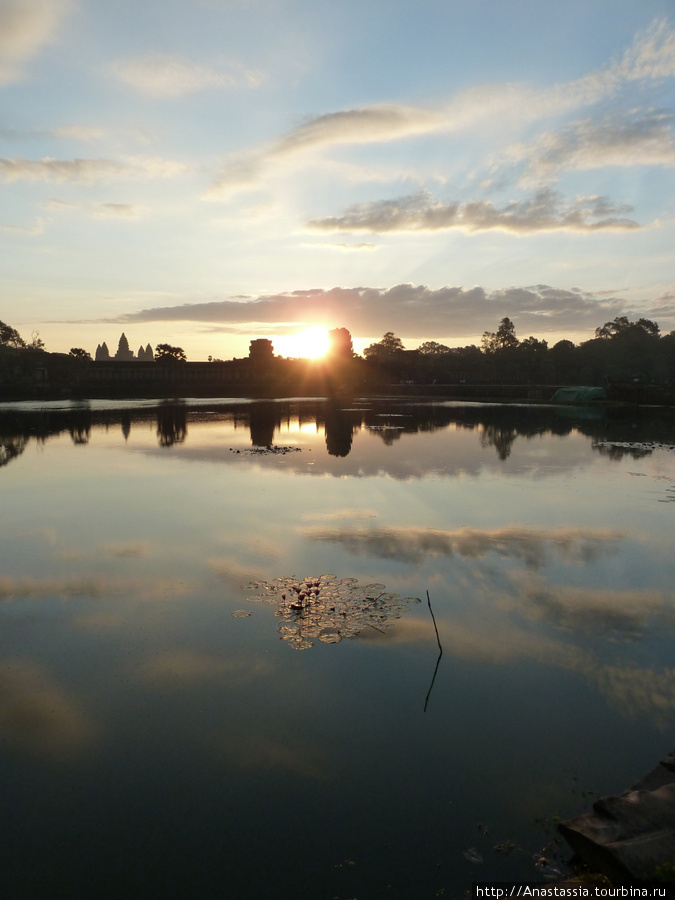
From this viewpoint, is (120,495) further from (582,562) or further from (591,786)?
(591,786)

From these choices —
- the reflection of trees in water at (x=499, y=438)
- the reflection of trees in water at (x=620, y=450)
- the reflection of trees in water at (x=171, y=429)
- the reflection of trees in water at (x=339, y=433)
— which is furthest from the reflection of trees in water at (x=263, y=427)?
the reflection of trees in water at (x=620, y=450)

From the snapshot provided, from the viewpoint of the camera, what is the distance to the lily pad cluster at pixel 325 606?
9531mm

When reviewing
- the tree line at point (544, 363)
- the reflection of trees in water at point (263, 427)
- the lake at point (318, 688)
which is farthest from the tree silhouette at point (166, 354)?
the lake at point (318, 688)

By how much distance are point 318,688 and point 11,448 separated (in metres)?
27.5

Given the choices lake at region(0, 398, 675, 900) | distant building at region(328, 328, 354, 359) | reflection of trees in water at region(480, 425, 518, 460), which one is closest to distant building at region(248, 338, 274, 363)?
distant building at region(328, 328, 354, 359)

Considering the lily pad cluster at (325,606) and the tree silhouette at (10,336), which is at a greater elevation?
the tree silhouette at (10,336)

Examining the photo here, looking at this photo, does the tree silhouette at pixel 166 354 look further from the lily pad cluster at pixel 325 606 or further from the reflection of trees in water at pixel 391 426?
the lily pad cluster at pixel 325 606

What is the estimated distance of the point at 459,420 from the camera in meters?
48.9

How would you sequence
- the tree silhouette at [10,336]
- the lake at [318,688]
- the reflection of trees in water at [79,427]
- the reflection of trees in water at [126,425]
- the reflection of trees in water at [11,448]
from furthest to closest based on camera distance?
the tree silhouette at [10,336], the reflection of trees in water at [126,425], the reflection of trees in water at [79,427], the reflection of trees in water at [11,448], the lake at [318,688]

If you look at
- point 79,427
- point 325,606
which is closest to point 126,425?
point 79,427

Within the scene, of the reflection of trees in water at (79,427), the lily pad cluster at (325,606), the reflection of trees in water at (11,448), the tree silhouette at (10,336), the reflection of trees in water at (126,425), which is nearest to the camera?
the lily pad cluster at (325,606)

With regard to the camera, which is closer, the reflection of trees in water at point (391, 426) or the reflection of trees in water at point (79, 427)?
the reflection of trees in water at point (391, 426)

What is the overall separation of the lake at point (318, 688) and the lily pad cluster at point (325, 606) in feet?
0.18

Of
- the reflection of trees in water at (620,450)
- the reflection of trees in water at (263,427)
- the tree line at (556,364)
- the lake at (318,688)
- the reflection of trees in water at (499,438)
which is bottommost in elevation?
→ the lake at (318,688)
